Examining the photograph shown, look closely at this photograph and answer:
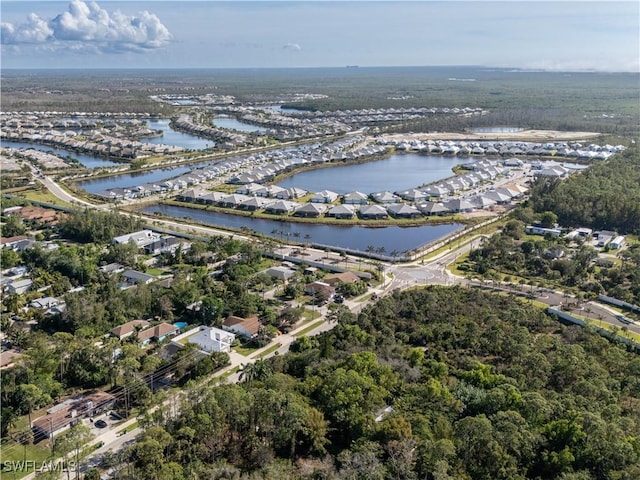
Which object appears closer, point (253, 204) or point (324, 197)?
point (253, 204)

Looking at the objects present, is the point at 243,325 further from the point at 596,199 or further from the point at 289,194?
the point at 596,199

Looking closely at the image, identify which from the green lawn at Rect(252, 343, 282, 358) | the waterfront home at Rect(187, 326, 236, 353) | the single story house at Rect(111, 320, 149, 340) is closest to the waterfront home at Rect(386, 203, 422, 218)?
the green lawn at Rect(252, 343, 282, 358)

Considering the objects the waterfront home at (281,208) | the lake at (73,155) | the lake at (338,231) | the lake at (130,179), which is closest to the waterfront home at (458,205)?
the lake at (338,231)

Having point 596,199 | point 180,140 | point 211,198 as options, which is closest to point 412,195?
point 596,199

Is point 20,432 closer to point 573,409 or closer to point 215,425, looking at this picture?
point 215,425

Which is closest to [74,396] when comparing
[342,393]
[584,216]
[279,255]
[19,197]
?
[342,393]

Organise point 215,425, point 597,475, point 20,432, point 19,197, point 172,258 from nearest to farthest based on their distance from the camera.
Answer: point 597,475 < point 215,425 < point 20,432 < point 172,258 < point 19,197
